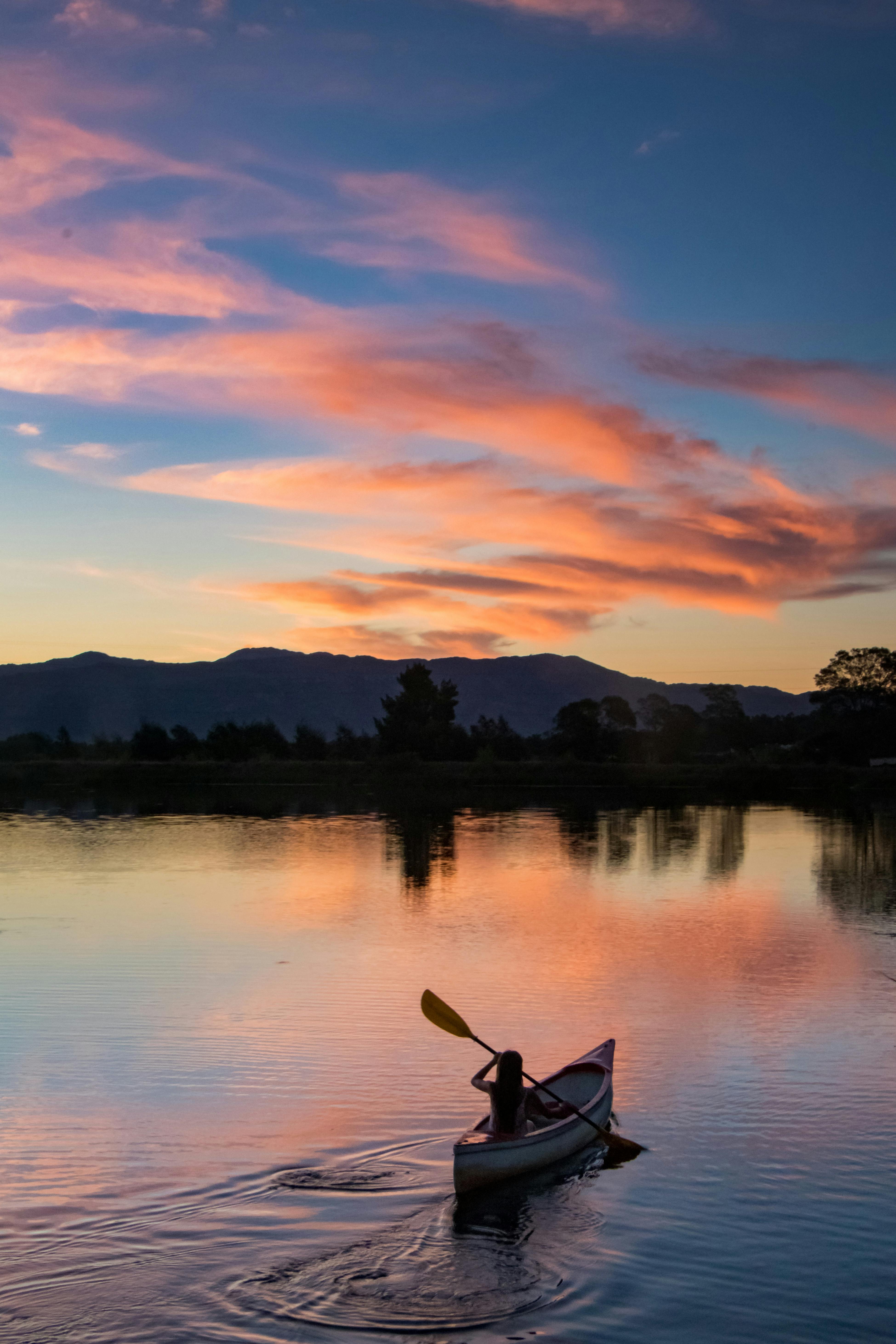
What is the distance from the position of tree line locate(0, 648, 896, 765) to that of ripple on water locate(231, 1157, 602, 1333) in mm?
74325

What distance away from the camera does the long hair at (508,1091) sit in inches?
416

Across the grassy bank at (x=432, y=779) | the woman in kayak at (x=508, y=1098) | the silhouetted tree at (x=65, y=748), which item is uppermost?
the silhouetted tree at (x=65, y=748)

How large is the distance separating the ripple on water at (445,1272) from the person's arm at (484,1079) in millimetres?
974

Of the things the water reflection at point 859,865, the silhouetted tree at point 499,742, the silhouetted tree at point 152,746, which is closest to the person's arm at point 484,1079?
the water reflection at point 859,865

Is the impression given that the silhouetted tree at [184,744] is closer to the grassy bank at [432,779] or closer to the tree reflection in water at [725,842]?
the grassy bank at [432,779]

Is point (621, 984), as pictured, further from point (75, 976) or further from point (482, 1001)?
point (75, 976)

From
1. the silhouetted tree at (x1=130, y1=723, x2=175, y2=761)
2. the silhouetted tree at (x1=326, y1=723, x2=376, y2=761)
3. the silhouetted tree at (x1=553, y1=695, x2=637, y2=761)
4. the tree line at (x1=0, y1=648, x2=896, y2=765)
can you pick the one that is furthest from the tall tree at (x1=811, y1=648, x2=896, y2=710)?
the silhouetted tree at (x1=130, y1=723, x2=175, y2=761)

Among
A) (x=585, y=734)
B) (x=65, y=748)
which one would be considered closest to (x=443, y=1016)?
(x=585, y=734)

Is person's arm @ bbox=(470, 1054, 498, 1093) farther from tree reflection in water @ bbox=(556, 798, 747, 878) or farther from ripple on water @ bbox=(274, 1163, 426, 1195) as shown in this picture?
tree reflection in water @ bbox=(556, 798, 747, 878)

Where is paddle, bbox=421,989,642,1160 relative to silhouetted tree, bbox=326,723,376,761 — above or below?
below

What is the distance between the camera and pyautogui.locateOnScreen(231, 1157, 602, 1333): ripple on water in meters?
8.10

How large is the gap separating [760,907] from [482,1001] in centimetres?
1301

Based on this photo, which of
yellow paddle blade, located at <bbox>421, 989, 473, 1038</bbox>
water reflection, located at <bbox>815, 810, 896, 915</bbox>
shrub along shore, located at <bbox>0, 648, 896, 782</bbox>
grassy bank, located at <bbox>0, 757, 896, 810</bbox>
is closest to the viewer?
yellow paddle blade, located at <bbox>421, 989, 473, 1038</bbox>

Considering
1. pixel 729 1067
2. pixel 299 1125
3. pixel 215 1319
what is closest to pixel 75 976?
pixel 299 1125
